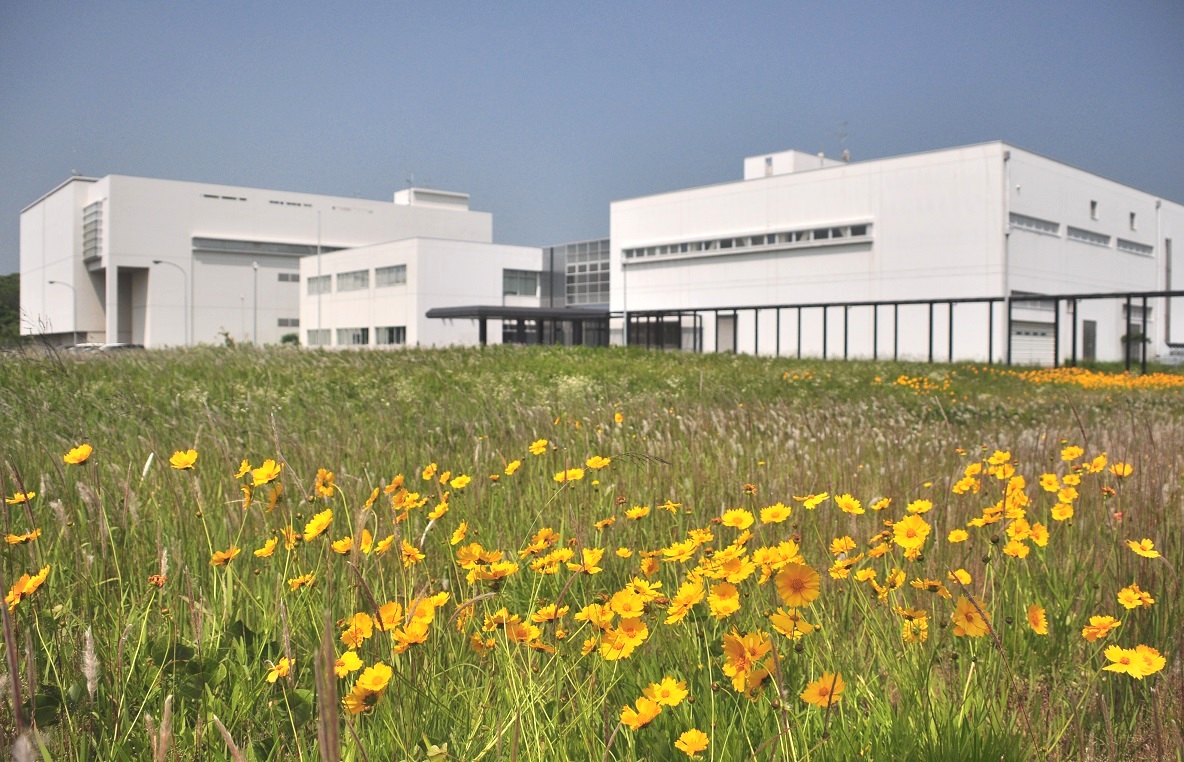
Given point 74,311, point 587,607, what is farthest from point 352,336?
point 587,607

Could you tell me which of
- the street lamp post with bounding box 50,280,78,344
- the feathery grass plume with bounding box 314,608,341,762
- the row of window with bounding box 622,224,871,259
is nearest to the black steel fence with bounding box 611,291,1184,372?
the row of window with bounding box 622,224,871,259

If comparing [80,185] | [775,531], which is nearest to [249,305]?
[80,185]

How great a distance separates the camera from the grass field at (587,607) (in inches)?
66.5

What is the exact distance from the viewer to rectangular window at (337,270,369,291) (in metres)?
69.6

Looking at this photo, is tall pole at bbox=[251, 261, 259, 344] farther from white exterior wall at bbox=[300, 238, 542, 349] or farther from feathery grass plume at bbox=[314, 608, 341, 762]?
feathery grass plume at bbox=[314, 608, 341, 762]

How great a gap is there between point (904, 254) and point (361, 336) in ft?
139

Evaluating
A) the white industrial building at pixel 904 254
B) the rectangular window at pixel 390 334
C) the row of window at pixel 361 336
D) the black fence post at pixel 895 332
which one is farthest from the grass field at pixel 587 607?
the rectangular window at pixel 390 334

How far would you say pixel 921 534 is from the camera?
207 cm

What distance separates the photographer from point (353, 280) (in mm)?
71125

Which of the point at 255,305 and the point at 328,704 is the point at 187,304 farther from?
the point at 328,704

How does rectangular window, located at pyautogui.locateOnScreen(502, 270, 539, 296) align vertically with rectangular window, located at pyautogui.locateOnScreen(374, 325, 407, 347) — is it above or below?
above

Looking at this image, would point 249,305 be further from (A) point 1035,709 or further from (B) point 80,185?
(A) point 1035,709

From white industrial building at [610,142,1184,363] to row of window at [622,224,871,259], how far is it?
82 mm

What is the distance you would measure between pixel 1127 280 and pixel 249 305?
6745 centimetres
